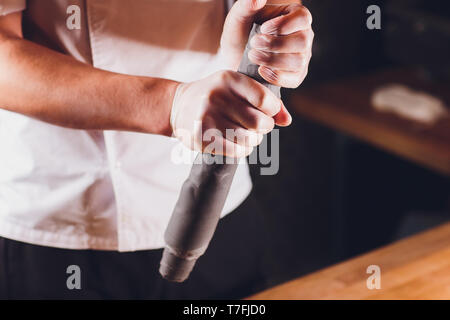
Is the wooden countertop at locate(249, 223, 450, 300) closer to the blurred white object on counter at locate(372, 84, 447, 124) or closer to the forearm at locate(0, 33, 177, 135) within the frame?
the forearm at locate(0, 33, 177, 135)

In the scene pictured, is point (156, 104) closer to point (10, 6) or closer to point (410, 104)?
point (10, 6)

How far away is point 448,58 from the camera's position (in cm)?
241

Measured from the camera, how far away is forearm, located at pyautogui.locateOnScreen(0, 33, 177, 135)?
32.6 inches

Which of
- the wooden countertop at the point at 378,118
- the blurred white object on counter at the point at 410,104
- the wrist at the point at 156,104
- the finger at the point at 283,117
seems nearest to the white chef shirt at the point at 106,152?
→ the wrist at the point at 156,104

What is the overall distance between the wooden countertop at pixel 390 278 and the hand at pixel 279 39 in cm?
45

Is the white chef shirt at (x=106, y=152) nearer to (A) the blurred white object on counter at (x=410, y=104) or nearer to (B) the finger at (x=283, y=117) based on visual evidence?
(B) the finger at (x=283, y=117)

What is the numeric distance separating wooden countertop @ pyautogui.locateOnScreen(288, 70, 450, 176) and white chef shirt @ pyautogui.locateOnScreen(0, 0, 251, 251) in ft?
4.03

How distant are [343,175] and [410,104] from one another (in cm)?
42

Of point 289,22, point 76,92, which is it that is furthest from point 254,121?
point 76,92

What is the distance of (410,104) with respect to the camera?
2.33m

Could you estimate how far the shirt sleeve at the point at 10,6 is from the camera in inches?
34.7

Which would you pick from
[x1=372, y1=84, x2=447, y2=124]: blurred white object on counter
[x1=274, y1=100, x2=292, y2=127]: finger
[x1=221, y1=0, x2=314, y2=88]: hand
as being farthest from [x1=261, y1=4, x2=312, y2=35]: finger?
[x1=372, y1=84, x2=447, y2=124]: blurred white object on counter
